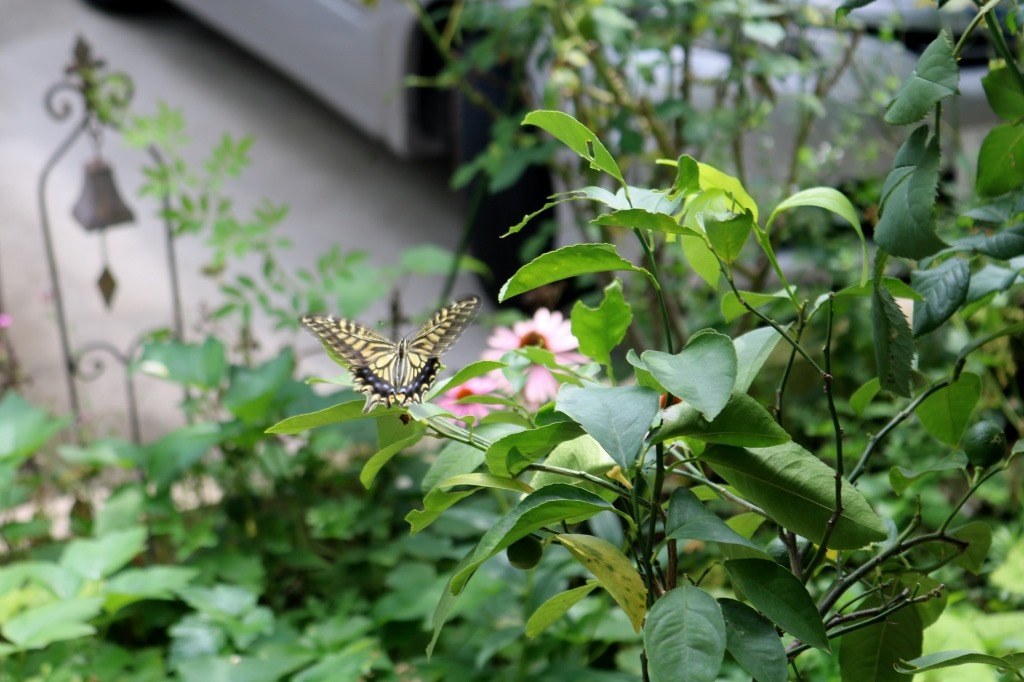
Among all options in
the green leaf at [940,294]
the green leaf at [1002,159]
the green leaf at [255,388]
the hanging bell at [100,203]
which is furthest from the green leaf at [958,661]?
the hanging bell at [100,203]

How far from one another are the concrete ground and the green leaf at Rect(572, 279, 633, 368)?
7.04ft

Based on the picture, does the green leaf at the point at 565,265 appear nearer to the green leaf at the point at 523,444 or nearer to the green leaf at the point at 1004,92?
the green leaf at the point at 523,444

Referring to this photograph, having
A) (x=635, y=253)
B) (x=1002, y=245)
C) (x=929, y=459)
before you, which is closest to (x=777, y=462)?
(x=1002, y=245)

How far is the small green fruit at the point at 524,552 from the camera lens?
1.89 feet

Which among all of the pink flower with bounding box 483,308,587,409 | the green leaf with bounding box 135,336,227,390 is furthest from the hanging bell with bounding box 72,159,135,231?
the pink flower with bounding box 483,308,587,409

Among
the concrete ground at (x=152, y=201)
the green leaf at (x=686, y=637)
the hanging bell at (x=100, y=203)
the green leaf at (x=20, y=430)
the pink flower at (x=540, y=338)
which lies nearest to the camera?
the green leaf at (x=686, y=637)

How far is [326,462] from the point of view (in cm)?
173

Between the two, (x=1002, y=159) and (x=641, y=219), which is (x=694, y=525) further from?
(x=1002, y=159)

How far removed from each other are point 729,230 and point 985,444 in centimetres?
24

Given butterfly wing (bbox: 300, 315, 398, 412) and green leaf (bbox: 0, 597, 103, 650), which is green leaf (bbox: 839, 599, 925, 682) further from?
green leaf (bbox: 0, 597, 103, 650)

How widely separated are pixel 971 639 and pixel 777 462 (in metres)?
0.61

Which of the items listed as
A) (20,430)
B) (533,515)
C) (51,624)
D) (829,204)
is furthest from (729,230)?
(20,430)

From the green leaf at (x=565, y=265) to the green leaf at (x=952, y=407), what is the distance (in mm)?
270

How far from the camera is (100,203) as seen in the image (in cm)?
207
